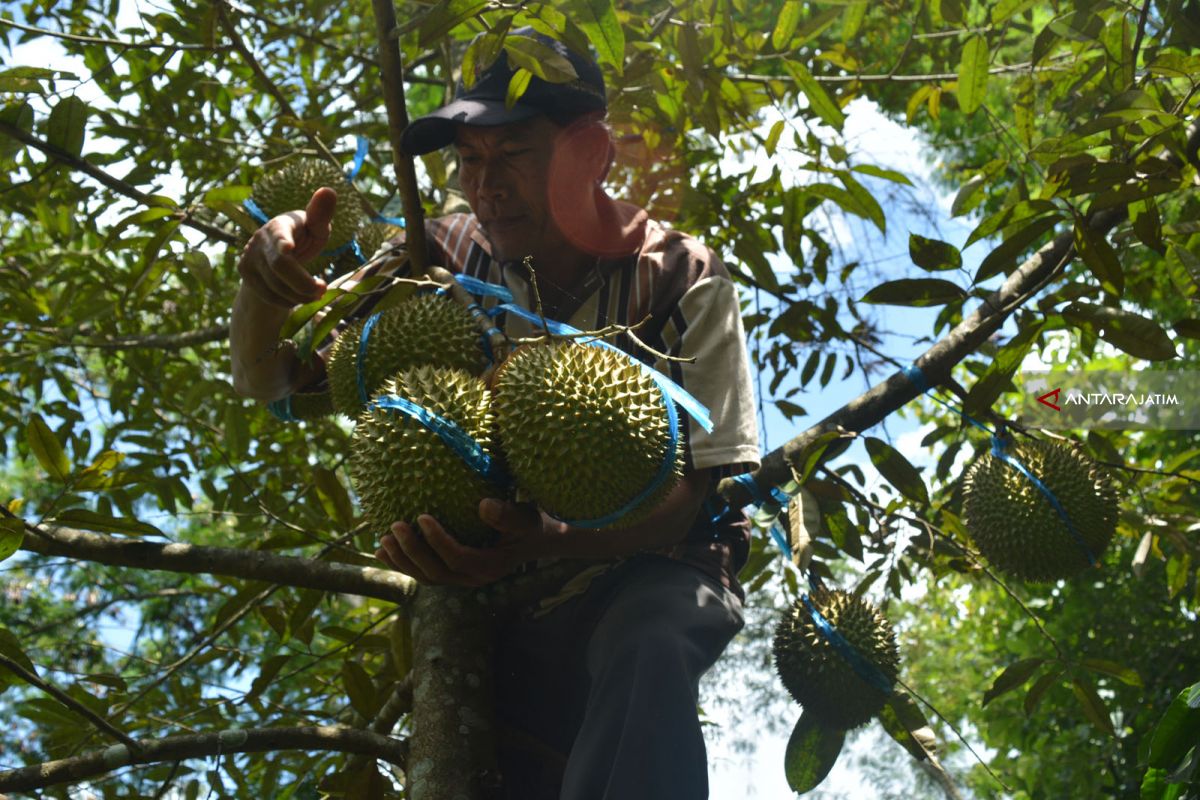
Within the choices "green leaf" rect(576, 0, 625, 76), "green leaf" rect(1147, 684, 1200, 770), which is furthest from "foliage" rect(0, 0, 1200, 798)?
"green leaf" rect(1147, 684, 1200, 770)

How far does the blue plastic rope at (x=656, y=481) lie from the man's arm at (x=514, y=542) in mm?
71

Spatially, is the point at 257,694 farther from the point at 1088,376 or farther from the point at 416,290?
the point at 1088,376

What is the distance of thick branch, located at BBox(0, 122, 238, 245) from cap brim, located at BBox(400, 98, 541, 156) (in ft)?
1.98

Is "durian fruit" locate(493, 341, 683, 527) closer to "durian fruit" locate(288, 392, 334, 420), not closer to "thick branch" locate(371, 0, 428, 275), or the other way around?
"thick branch" locate(371, 0, 428, 275)

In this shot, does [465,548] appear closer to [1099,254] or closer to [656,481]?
[656,481]

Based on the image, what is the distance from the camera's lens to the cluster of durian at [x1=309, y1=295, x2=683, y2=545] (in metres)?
1.40

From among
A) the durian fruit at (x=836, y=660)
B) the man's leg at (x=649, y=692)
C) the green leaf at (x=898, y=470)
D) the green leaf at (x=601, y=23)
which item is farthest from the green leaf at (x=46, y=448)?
the green leaf at (x=898, y=470)

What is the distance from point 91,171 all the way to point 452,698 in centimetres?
121

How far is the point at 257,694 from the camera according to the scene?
2.15 metres

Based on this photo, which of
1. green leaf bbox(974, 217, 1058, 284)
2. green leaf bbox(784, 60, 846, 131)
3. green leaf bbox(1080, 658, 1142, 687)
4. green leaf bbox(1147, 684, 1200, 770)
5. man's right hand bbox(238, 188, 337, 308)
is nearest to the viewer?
green leaf bbox(1147, 684, 1200, 770)

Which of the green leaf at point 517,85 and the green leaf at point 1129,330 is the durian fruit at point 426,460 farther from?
the green leaf at point 1129,330

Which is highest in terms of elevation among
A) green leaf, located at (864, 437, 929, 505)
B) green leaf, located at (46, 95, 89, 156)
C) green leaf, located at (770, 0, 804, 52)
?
green leaf, located at (770, 0, 804, 52)

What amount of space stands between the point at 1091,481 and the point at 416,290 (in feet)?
4.85

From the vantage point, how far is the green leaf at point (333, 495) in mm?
2104
